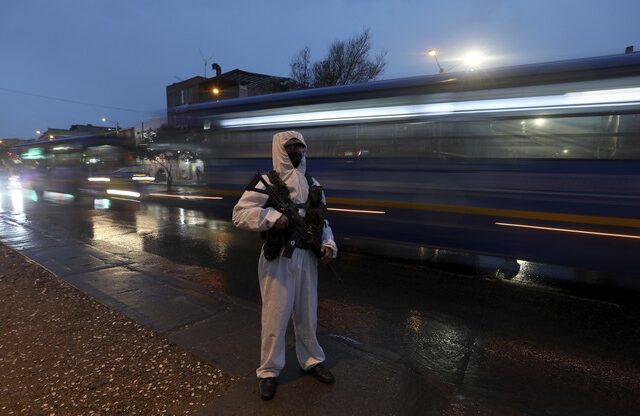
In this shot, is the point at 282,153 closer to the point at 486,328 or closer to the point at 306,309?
the point at 306,309

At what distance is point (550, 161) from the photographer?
511 centimetres

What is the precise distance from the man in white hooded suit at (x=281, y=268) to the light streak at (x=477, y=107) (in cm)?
362

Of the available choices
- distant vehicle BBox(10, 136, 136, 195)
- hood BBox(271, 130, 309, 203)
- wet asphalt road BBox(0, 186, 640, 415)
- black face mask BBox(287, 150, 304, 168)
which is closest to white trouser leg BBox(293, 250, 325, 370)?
hood BBox(271, 130, 309, 203)

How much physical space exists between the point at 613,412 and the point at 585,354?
3.26 ft

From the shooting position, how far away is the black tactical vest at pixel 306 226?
9.34 feet

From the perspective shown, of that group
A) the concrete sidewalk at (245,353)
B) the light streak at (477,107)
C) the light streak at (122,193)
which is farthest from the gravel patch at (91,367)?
the light streak at (122,193)

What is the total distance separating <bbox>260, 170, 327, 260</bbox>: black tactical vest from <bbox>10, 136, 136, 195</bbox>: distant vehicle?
13.4 metres

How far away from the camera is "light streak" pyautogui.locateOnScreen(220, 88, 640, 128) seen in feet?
15.6

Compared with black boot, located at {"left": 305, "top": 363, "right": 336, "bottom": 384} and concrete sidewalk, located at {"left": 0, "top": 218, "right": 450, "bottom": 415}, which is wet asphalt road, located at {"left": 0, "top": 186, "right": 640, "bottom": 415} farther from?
black boot, located at {"left": 305, "top": 363, "right": 336, "bottom": 384}

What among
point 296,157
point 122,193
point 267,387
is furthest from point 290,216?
point 122,193

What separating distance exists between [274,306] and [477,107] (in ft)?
14.1

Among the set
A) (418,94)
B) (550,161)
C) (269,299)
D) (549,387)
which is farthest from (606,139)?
(269,299)

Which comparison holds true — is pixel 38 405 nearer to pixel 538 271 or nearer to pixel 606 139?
pixel 606 139

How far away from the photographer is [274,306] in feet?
9.52
